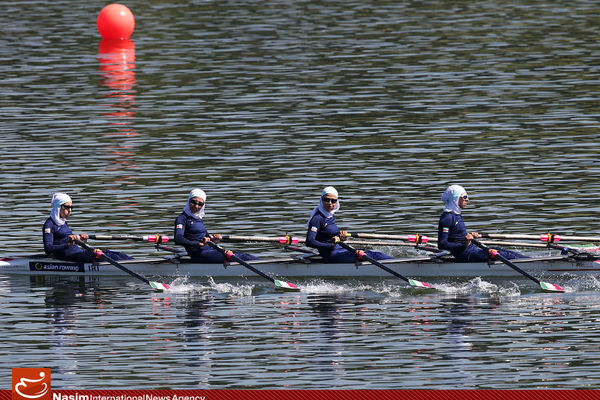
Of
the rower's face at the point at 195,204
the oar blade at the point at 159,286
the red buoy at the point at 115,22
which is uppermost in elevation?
the red buoy at the point at 115,22

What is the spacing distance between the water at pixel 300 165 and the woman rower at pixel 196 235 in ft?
2.24

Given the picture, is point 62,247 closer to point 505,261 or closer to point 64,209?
point 64,209

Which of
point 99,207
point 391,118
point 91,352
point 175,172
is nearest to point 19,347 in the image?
point 91,352

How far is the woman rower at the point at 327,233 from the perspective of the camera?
32125 mm

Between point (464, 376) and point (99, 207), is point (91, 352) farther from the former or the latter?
point (99, 207)

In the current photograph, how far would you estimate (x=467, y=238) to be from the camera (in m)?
31.4

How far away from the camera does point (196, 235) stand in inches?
1286

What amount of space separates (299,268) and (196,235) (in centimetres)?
255

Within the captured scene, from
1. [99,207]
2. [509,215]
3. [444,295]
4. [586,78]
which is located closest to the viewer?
[444,295]

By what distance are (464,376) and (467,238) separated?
7633 millimetres

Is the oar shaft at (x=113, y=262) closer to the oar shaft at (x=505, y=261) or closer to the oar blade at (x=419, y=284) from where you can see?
the oar blade at (x=419, y=284)

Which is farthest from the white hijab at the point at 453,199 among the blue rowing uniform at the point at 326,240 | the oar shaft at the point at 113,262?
the oar shaft at the point at 113,262

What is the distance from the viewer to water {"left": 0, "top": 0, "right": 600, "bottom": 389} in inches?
1024

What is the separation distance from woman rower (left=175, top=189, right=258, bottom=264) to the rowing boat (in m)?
0.23
